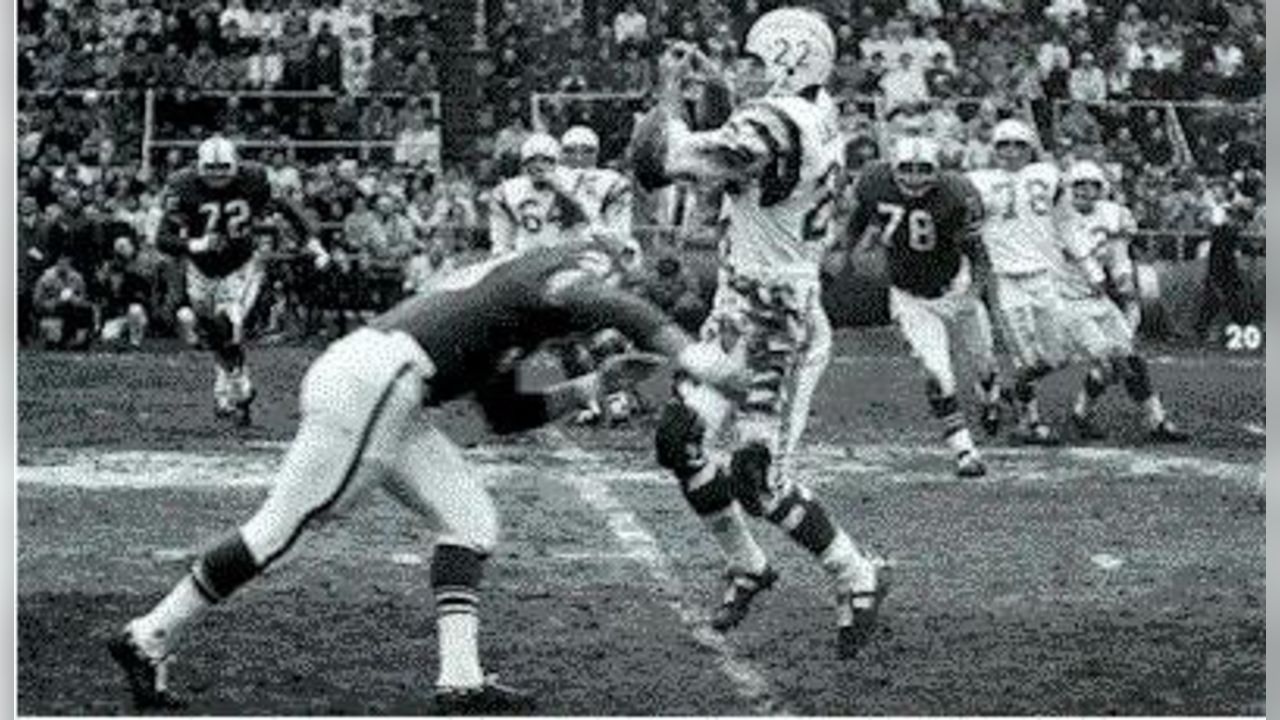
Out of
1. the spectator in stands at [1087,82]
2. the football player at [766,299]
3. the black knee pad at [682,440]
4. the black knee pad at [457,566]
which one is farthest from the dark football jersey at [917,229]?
the black knee pad at [457,566]

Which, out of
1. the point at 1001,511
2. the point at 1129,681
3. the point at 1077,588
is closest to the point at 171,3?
the point at 1001,511

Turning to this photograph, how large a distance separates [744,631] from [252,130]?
8.60m

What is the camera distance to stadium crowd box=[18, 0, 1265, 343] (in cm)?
1296

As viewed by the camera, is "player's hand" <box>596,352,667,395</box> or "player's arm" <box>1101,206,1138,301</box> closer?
"player's hand" <box>596,352,667,395</box>

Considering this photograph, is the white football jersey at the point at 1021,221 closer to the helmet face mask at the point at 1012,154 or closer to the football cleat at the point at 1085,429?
the helmet face mask at the point at 1012,154

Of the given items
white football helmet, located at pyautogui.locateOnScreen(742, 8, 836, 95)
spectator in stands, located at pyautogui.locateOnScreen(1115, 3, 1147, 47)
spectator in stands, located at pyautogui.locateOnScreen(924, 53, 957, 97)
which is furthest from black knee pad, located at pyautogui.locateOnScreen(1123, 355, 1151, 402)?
white football helmet, located at pyautogui.locateOnScreen(742, 8, 836, 95)

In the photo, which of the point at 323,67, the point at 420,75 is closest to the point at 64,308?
the point at 323,67

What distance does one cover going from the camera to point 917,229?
10023mm

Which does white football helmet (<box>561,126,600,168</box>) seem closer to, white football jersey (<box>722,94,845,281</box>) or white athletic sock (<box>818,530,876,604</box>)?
white football jersey (<box>722,94,845,281</box>)

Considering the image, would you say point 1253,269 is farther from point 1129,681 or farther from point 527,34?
point 1129,681

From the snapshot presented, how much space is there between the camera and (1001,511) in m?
8.91

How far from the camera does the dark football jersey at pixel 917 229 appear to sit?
32.9ft

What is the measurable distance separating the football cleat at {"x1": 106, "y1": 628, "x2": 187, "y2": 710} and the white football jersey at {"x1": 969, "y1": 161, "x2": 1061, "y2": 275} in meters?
5.81

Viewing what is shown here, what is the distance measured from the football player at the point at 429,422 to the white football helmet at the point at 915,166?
14.2ft
